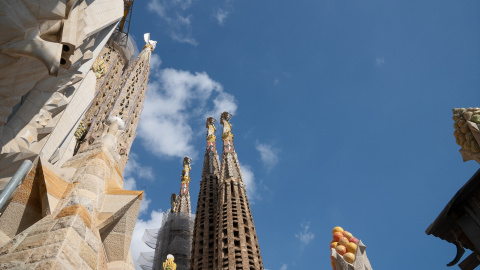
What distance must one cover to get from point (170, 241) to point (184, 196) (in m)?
7.02

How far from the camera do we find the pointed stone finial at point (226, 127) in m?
29.8

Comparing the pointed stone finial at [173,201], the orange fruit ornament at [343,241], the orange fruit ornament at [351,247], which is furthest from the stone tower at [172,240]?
the orange fruit ornament at [351,247]

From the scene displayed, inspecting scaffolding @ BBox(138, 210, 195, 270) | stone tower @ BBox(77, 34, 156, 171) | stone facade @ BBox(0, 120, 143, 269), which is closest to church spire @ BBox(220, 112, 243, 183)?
scaffolding @ BBox(138, 210, 195, 270)

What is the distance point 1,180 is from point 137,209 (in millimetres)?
1383

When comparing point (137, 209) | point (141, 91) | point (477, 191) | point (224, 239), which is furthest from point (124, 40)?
point (477, 191)

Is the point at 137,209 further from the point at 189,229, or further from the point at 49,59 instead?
the point at 189,229

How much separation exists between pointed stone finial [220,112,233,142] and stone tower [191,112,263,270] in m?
1.12

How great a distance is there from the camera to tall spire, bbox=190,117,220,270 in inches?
814

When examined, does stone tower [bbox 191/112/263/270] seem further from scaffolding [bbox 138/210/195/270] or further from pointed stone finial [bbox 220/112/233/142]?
scaffolding [bbox 138/210/195/270]

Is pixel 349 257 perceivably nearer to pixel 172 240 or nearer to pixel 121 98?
pixel 121 98

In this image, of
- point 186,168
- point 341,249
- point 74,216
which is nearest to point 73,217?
point 74,216

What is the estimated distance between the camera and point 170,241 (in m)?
26.7

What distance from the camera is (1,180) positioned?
11.7 ft

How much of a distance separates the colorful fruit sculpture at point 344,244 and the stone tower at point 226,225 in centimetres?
983
